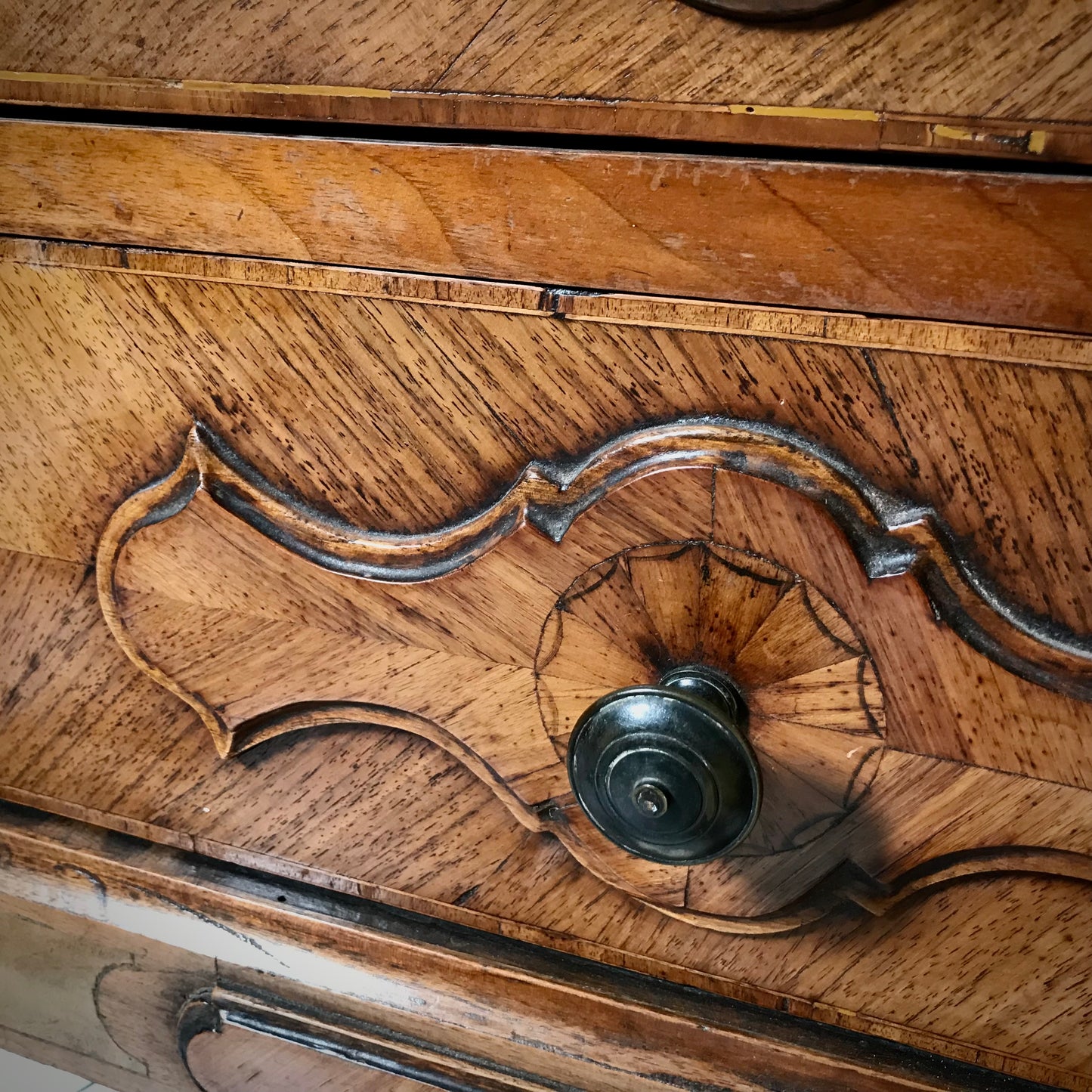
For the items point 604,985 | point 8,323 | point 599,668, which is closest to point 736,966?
point 604,985

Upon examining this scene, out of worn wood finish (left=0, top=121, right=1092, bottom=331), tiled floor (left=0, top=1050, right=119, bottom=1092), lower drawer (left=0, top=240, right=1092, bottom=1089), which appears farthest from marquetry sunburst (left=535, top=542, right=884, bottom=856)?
tiled floor (left=0, top=1050, right=119, bottom=1092)

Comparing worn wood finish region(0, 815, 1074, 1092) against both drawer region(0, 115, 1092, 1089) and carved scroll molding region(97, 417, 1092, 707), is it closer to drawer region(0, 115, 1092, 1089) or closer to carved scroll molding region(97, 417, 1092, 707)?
drawer region(0, 115, 1092, 1089)

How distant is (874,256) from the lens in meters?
0.36

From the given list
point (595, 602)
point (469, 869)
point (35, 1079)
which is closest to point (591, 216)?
point (595, 602)

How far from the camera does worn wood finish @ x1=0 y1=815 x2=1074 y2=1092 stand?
54cm

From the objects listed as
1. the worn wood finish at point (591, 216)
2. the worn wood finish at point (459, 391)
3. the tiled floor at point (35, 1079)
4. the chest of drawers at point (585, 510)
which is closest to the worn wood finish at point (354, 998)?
the chest of drawers at point (585, 510)

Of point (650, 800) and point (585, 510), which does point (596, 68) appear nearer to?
point (585, 510)

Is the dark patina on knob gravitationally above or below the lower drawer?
below

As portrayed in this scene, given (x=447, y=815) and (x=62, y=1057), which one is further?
(x=62, y=1057)

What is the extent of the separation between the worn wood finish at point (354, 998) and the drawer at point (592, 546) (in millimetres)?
24

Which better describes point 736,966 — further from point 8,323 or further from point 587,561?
point 8,323

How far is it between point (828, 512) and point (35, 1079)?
84 cm

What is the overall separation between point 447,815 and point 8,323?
0.34 meters

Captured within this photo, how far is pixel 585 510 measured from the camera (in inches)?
17.2
